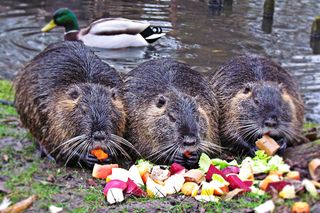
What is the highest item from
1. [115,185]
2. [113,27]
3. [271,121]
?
[271,121]

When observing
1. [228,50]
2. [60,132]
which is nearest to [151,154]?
[60,132]

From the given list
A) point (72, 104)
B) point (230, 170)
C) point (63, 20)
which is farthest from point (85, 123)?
point (63, 20)

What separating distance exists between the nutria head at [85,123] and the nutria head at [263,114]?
0.98 meters

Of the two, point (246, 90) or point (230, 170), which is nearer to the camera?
point (230, 170)

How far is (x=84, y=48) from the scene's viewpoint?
5.27 meters

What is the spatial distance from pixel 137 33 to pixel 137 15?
7.34ft

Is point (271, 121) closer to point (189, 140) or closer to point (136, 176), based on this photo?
point (189, 140)

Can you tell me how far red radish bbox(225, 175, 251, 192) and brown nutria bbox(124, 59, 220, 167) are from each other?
0.40m

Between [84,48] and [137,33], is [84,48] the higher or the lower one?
the higher one

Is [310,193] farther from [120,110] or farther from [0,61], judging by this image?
[0,61]

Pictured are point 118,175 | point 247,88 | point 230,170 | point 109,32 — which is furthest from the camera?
point 109,32

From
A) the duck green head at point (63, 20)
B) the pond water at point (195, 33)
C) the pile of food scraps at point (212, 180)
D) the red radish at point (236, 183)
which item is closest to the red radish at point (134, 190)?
the pile of food scraps at point (212, 180)

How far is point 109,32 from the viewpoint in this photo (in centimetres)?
1073

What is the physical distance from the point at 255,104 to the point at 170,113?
78 cm
